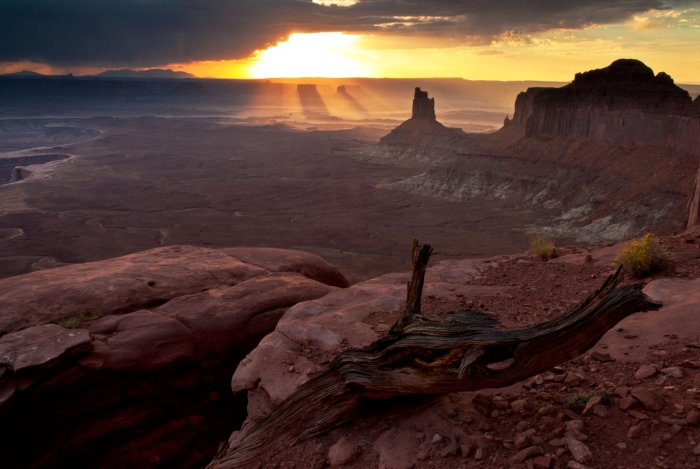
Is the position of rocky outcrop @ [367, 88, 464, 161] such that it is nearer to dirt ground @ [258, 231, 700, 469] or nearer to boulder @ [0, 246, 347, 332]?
boulder @ [0, 246, 347, 332]

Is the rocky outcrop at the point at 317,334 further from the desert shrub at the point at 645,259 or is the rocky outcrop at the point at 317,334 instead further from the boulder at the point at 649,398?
the boulder at the point at 649,398

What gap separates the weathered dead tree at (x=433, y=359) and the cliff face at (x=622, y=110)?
42.5 m

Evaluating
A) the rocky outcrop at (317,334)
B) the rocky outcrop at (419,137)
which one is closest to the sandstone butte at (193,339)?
the rocky outcrop at (317,334)

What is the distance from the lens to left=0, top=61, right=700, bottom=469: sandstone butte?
23.0 ft

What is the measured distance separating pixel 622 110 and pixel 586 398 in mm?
50450

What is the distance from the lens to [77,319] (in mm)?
10344

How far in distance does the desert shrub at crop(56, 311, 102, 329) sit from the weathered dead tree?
580 centimetres

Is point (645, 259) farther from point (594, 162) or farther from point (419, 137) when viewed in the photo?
point (419, 137)

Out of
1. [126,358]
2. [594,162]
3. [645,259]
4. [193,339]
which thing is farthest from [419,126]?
[645,259]

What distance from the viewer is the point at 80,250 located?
124 feet

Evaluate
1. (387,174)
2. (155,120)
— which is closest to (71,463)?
(387,174)

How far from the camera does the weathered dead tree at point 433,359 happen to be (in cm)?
411

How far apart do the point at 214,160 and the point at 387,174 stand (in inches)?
1283

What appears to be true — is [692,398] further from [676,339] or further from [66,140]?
[66,140]
